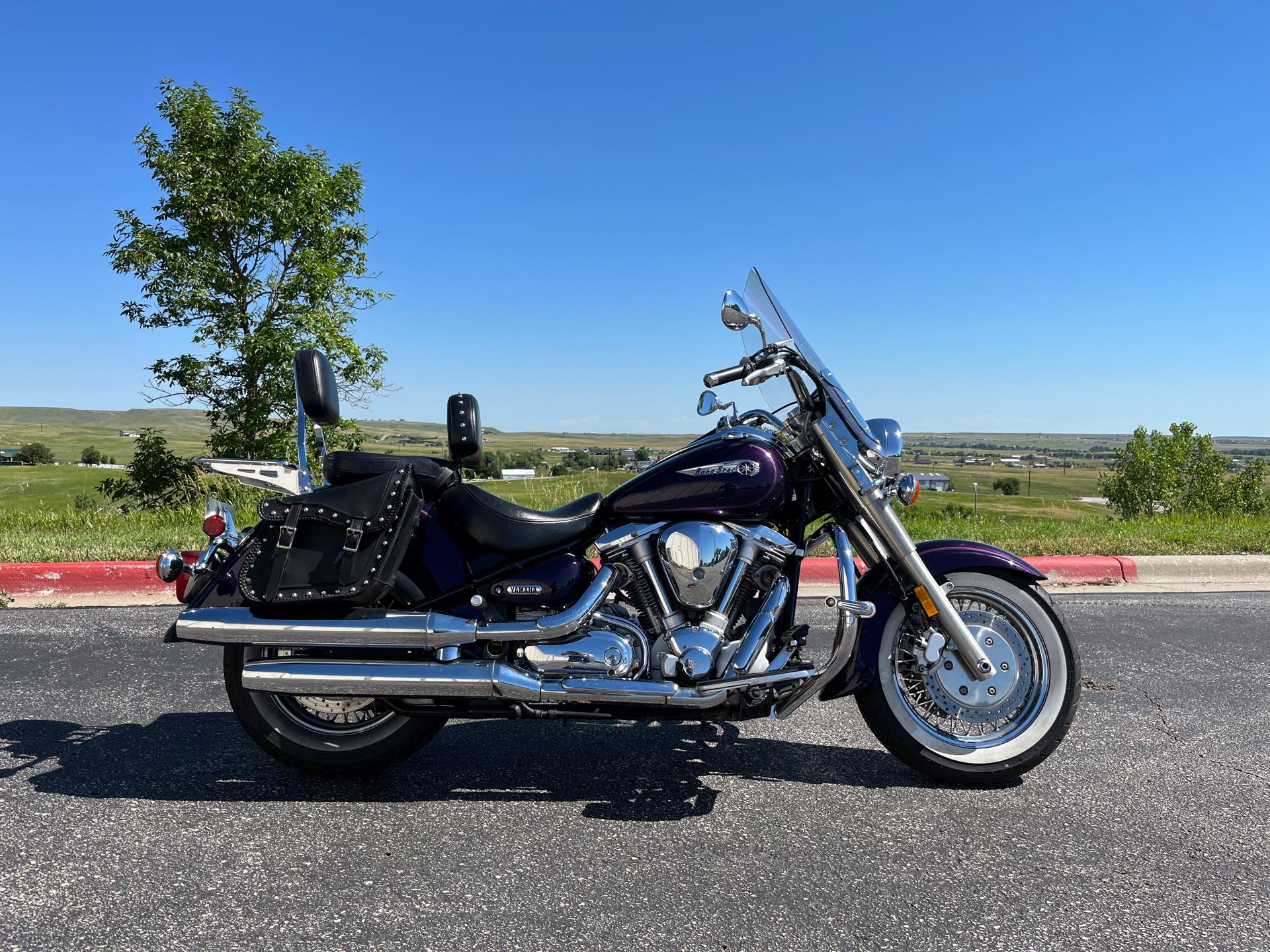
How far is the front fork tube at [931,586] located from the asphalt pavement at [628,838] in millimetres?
480

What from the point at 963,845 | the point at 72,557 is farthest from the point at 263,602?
the point at 72,557

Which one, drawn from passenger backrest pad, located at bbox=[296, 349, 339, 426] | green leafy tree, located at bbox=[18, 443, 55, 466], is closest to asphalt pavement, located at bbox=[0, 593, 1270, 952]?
passenger backrest pad, located at bbox=[296, 349, 339, 426]

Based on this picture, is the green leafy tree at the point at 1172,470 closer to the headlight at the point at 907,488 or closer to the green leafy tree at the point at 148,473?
the green leafy tree at the point at 148,473

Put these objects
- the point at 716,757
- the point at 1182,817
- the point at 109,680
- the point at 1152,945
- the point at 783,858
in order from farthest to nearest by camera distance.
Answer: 1. the point at 109,680
2. the point at 716,757
3. the point at 1182,817
4. the point at 783,858
5. the point at 1152,945

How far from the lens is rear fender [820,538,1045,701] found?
122 inches

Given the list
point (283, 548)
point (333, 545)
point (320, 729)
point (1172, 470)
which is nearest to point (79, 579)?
point (320, 729)

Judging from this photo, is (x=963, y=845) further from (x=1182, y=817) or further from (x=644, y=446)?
(x=644, y=446)

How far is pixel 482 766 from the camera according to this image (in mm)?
3326

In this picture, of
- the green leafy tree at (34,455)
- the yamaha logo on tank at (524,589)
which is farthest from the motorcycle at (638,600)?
the green leafy tree at (34,455)

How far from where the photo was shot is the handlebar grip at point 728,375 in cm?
311

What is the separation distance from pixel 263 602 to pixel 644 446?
1.50 m

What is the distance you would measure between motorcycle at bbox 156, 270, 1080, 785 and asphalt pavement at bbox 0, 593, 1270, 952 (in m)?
0.28

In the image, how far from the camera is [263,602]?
2.98 meters

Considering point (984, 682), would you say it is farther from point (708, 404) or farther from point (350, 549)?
point (350, 549)
